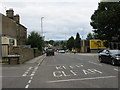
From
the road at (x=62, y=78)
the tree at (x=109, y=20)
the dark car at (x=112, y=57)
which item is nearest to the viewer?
the road at (x=62, y=78)

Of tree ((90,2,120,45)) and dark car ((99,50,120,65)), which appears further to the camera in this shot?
tree ((90,2,120,45))

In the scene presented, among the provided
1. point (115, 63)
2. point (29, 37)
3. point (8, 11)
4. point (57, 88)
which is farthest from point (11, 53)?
point (29, 37)

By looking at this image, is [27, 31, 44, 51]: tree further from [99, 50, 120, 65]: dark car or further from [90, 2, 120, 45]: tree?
[99, 50, 120, 65]: dark car

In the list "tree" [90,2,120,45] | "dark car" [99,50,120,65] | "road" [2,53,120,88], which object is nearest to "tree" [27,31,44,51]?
"tree" [90,2,120,45]

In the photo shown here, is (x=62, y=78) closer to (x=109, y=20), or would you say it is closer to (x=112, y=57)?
(x=112, y=57)

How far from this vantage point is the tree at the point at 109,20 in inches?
1330

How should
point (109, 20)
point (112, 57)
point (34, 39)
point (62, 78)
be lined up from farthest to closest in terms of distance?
point (34, 39)
point (109, 20)
point (112, 57)
point (62, 78)

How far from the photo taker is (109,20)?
34500 millimetres

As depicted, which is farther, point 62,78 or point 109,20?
point 109,20

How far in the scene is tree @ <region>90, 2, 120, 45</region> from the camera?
111 feet

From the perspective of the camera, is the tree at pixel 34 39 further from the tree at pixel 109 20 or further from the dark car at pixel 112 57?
the dark car at pixel 112 57

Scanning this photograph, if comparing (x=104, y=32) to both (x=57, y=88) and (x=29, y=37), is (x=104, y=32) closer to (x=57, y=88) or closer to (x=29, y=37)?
(x=29, y=37)

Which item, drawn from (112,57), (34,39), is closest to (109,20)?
(112,57)

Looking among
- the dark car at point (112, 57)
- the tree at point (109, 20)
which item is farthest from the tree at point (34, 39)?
the dark car at point (112, 57)
